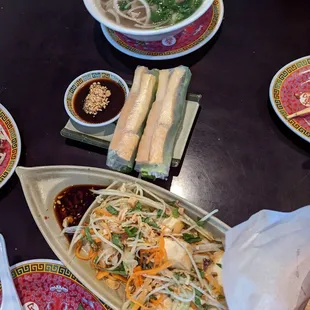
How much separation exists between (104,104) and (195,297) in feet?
2.75

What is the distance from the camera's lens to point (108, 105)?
5.76ft

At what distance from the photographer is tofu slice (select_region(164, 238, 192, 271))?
134 cm

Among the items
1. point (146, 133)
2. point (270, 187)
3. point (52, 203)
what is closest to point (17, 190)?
point (52, 203)

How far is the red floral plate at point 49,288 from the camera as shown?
148 centimetres

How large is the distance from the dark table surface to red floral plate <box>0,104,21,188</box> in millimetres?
42

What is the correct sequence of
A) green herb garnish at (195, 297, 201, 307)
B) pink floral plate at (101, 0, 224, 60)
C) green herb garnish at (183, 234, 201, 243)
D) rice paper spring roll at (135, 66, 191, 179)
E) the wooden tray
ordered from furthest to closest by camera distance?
pink floral plate at (101, 0, 224, 60), the wooden tray, rice paper spring roll at (135, 66, 191, 179), green herb garnish at (183, 234, 201, 243), green herb garnish at (195, 297, 201, 307)

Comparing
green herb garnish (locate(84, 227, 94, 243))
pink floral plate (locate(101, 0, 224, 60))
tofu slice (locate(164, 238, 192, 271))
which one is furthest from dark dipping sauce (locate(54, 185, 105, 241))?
pink floral plate (locate(101, 0, 224, 60))

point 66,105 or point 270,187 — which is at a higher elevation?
point 66,105

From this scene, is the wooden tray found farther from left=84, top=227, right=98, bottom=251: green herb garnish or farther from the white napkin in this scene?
the white napkin

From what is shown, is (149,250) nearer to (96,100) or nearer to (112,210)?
(112,210)

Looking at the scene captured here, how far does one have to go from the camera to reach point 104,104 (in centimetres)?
175

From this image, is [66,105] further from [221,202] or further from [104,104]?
[221,202]

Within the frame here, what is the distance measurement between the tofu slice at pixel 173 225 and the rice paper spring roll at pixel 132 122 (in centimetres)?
28

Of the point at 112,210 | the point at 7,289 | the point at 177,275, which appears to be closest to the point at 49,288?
the point at 7,289
